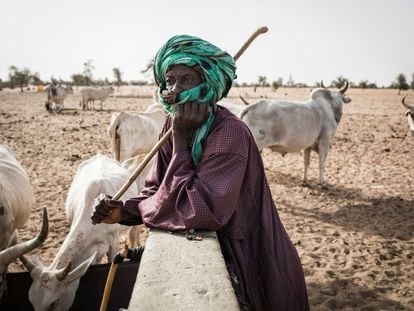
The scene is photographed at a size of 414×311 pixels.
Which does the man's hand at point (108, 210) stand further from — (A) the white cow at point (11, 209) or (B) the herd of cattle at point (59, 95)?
(B) the herd of cattle at point (59, 95)

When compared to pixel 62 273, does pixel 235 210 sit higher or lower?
higher

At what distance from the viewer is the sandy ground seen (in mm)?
3596

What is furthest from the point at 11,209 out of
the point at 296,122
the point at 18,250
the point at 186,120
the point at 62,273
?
the point at 296,122

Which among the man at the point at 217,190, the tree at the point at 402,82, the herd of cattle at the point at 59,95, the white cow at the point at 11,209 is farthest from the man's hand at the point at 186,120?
the tree at the point at 402,82

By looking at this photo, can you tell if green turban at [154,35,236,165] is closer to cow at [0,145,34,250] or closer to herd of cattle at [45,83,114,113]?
cow at [0,145,34,250]

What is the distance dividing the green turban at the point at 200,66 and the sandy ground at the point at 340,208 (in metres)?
2.62

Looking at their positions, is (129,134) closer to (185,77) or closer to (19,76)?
(185,77)

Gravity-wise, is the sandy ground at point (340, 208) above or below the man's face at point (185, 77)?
below

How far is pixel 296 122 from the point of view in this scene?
6.44 metres

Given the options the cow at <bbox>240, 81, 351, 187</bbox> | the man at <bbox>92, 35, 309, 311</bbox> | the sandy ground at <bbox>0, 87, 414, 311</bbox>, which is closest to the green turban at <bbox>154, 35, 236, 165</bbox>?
the man at <bbox>92, 35, 309, 311</bbox>

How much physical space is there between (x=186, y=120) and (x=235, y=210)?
18.0 inches

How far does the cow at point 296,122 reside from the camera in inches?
248

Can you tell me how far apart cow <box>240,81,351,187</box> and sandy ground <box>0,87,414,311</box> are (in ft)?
3.21

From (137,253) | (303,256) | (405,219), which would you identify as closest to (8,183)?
(137,253)
